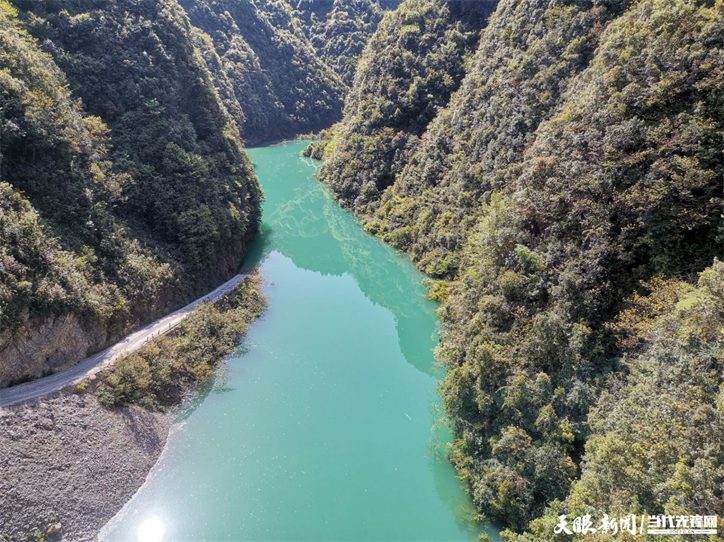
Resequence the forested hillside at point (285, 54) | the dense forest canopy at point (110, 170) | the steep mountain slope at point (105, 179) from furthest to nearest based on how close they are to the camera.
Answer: the forested hillside at point (285, 54)
the dense forest canopy at point (110, 170)
the steep mountain slope at point (105, 179)

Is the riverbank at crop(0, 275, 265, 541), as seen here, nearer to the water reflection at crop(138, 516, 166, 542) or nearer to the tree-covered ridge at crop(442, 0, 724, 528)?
the water reflection at crop(138, 516, 166, 542)

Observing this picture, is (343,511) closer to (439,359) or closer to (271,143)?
(439,359)

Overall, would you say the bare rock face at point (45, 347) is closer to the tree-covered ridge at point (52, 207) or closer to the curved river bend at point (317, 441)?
the tree-covered ridge at point (52, 207)

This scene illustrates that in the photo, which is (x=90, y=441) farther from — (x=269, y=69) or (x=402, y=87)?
(x=269, y=69)

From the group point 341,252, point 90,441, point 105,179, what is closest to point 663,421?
point 90,441

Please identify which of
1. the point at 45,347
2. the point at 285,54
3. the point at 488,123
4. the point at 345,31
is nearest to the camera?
the point at 45,347

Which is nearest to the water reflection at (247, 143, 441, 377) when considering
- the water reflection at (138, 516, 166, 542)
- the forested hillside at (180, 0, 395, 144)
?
the water reflection at (138, 516, 166, 542)

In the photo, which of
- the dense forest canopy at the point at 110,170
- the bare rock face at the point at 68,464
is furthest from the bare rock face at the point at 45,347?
the bare rock face at the point at 68,464
